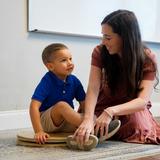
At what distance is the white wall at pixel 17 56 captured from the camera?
213 centimetres

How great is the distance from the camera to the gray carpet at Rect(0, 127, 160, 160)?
128 centimetres

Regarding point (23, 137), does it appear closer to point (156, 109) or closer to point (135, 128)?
point (135, 128)

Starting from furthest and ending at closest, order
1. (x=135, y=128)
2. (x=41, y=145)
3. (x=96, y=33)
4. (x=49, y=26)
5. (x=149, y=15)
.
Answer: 1. (x=149, y=15)
2. (x=96, y=33)
3. (x=49, y=26)
4. (x=135, y=128)
5. (x=41, y=145)

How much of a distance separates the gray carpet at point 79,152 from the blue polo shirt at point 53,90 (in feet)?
0.75

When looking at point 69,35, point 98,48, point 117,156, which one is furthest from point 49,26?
point 117,156

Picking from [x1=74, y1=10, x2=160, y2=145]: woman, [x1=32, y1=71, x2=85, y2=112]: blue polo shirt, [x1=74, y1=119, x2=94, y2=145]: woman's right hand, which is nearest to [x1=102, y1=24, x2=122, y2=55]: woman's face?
[x1=74, y1=10, x2=160, y2=145]: woman

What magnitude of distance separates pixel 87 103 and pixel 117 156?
29cm

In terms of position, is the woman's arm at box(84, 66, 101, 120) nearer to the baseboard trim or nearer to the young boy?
the young boy

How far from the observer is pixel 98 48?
1649 millimetres

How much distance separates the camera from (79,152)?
1354 millimetres

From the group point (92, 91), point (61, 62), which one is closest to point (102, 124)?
point (92, 91)

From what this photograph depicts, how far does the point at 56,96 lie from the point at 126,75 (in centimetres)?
32

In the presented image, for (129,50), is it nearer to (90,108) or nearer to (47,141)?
(90,108)

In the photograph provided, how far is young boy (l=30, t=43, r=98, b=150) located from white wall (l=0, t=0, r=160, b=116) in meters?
0.57
